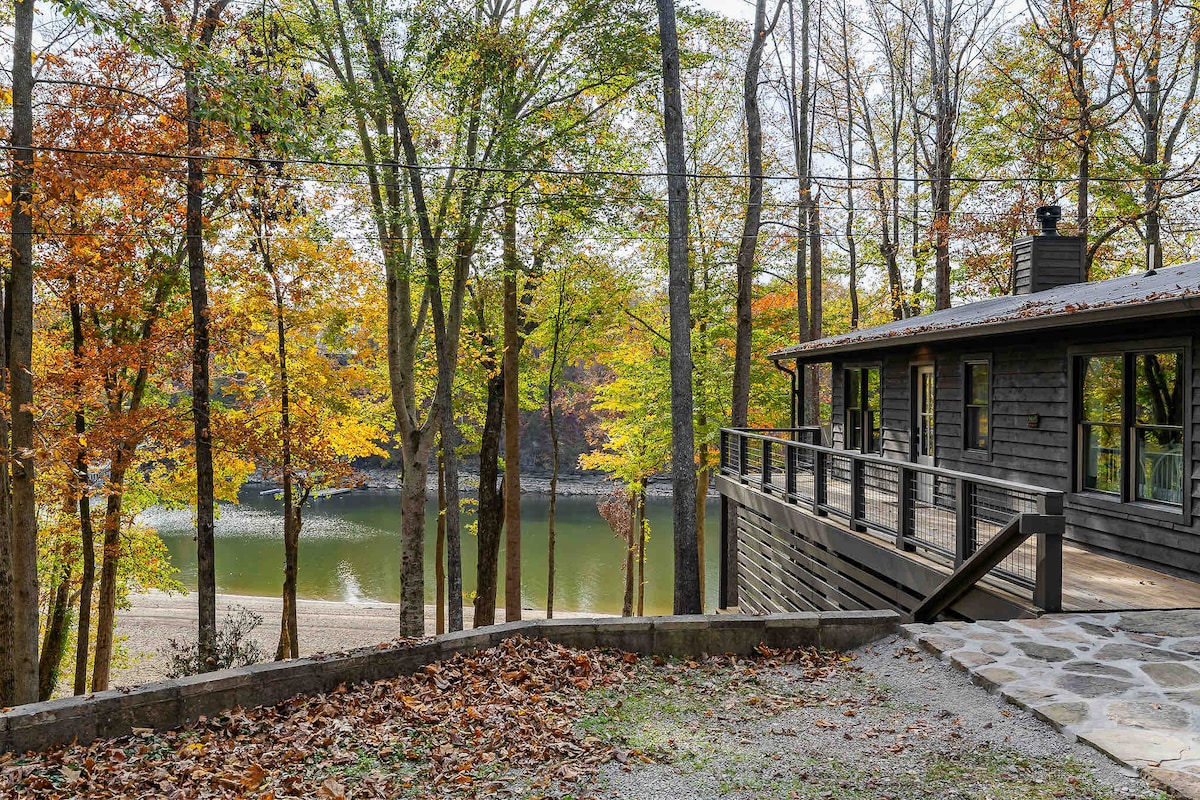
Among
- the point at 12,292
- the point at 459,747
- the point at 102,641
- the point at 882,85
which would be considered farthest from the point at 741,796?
the point at 882,85

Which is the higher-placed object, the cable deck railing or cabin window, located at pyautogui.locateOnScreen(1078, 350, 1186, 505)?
cabin window, located at pyautogui.locateOnScreen(1078, 350, 1186, 505)

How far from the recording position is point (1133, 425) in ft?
23.4

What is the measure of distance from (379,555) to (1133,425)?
91.9 ft

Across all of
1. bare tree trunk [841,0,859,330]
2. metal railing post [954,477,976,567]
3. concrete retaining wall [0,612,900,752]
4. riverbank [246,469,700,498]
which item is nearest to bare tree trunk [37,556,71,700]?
concrete retaining wall [0,612,900,752]

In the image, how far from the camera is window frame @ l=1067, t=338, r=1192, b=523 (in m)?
6.50

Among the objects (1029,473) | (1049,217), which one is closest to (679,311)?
(1029,473)

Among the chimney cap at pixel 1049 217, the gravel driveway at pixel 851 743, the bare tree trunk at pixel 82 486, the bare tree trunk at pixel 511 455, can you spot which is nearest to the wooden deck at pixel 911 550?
the gravel driveway at pixel 851 743

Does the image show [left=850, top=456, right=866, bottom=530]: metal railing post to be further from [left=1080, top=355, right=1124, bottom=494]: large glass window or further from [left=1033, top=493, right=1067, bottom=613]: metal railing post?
[left=1033, top=493, right=1067, bottom=613]: metal railing post

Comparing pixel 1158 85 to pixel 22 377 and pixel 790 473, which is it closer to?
pixel 790 473

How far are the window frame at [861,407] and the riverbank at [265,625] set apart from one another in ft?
34.1

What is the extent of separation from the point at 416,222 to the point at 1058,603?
989 centimetres

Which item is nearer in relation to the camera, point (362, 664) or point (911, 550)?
point (362, 664)

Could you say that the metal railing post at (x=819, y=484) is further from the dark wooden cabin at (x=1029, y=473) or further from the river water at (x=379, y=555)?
the river water at (x=379, y=555)

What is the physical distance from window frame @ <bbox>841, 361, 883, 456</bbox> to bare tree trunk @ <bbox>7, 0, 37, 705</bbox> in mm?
11996
